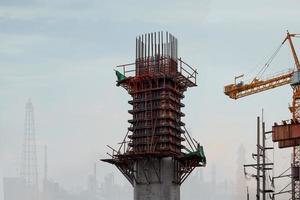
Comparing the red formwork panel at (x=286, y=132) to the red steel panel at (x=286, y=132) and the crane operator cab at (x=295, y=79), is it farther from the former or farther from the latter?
the crane operator cab at (x=295, y=79)

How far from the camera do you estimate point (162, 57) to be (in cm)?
10838

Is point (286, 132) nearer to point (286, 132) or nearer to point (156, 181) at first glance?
point (286, 132)

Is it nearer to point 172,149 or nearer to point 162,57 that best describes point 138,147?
point 172,149

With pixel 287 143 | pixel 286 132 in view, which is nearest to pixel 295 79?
pixel 287 143

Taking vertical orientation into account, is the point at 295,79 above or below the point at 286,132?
above

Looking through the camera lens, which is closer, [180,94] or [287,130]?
[287,130]

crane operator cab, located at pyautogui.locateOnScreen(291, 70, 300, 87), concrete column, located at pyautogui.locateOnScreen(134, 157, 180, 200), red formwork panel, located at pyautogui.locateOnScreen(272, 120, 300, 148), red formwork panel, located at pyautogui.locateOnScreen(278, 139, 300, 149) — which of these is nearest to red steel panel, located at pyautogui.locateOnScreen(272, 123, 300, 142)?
red formwork panel, located at pyautogui.locateOnScreen(272, 120, 300, 148)

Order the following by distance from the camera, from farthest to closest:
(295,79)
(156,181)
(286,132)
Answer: (295,79), (156,181), (286,132)

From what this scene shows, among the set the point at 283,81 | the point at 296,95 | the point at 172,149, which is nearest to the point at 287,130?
the point at 172,149

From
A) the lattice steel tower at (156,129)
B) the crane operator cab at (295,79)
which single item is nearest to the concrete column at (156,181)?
the lattice steel tower at (156,129)

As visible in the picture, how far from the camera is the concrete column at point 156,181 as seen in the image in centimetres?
10100

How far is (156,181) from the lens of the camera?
101 meters

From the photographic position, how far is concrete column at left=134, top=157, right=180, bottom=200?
101m

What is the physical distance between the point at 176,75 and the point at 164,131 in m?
10.5
